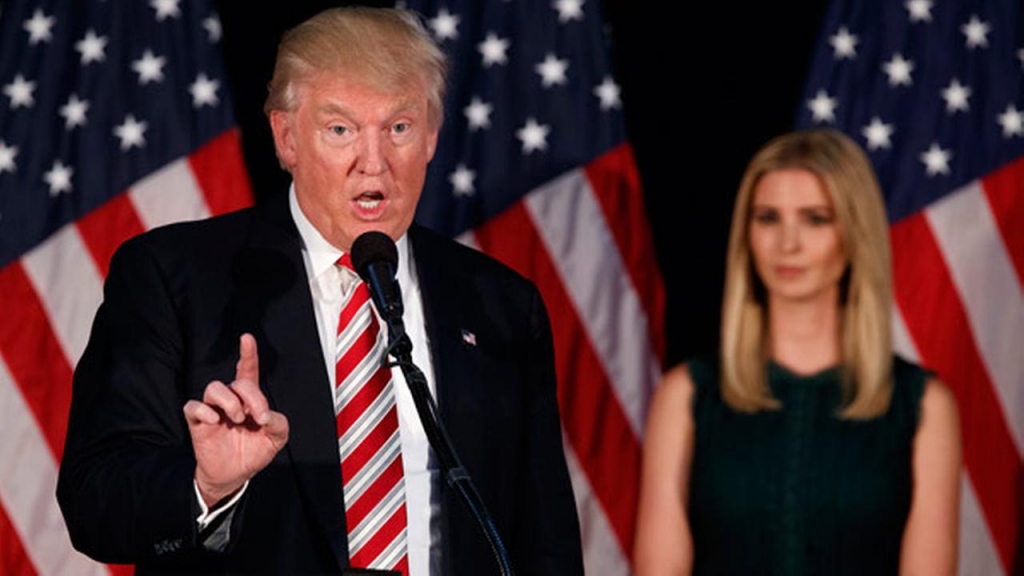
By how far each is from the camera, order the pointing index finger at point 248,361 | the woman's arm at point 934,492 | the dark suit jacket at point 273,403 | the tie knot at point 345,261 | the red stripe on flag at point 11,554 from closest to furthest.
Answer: the pointing index finger at point 248,361 → the dark suit jacket at point 273,403 → the tie knot at point 345,261 → the woman's arm at point 934,492 → the red stripe on flag at point 11,554

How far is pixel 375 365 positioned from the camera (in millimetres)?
2111

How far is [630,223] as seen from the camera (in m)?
3.61

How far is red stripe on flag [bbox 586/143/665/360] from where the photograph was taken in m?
3.60

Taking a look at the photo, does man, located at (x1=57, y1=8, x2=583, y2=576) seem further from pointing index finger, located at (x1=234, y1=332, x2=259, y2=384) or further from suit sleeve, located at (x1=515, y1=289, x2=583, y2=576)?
pointing index finger, located at (x1=234, y1=332, x2=259, y2=384)

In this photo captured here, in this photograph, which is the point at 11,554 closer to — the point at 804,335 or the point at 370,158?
the point at 370,158

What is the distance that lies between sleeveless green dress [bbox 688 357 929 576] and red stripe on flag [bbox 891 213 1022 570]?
83 centimetres

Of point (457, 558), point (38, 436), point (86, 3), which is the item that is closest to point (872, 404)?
point (457, 558)

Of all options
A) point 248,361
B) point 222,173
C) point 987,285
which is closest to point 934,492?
point 987,285

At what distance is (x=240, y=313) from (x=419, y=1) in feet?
5.63

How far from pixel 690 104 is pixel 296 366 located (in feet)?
6.35

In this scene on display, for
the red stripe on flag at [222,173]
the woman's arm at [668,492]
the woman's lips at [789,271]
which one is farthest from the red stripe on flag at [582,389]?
the woman's lips at [789,271]

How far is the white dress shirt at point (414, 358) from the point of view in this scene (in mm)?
2072

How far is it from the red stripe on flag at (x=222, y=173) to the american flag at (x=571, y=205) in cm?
46

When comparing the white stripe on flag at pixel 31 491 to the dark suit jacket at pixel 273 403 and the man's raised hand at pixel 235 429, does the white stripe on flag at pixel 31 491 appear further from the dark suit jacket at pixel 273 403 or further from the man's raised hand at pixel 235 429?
the man's raised hand at pixel 235 429
